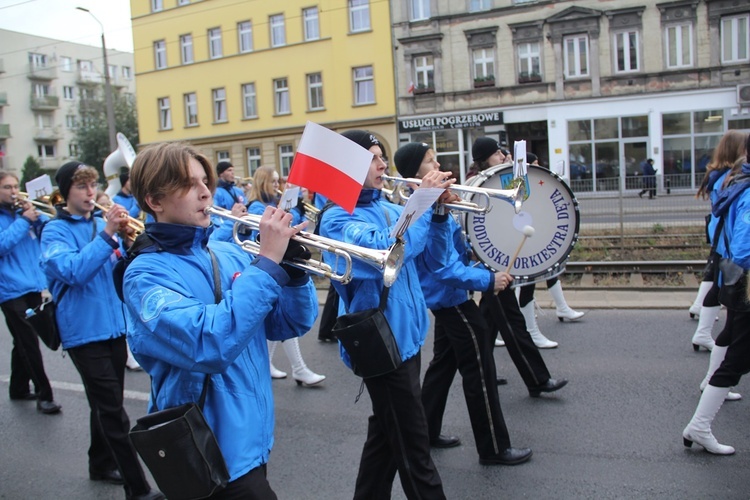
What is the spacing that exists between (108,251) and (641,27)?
85.8ft

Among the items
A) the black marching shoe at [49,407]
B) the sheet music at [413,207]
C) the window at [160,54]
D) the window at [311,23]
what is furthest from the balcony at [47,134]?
the sheet music at [413,207]

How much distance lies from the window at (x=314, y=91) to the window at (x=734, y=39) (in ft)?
54.6

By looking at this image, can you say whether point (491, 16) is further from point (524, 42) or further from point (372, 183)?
point (372, 183)

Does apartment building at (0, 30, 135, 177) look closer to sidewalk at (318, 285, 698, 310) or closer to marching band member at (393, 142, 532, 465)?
sidewalk at (318, 285, 698, 310)

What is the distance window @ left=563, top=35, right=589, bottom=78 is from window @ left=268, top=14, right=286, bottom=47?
13.0m

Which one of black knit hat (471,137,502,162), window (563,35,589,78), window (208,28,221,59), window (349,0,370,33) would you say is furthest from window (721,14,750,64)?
black knit hat (471,137,502,162)

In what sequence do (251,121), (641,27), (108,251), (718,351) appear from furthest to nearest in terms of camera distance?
(251,121) → (641,27) → (718,351) → (108,251)

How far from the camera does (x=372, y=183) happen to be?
11.2 ft

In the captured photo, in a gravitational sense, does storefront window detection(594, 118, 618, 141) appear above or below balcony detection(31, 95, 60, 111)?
below

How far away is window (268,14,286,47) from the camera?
104 feet

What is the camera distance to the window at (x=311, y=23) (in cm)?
3084

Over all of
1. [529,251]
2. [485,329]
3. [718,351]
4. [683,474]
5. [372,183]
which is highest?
[372,183]

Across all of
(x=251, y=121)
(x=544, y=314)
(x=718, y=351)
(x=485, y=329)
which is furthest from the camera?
(x=251, y=121)

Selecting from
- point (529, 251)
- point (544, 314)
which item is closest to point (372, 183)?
point (529, 251)
